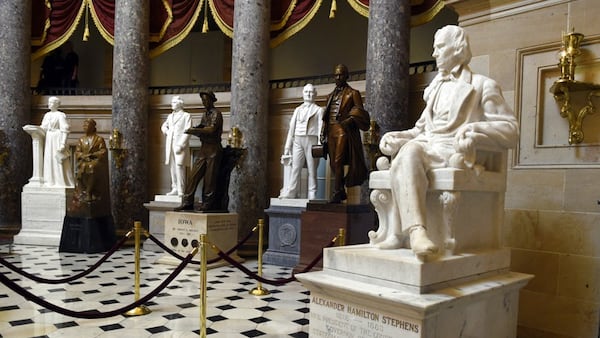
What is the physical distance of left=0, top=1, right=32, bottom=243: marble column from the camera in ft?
33.9

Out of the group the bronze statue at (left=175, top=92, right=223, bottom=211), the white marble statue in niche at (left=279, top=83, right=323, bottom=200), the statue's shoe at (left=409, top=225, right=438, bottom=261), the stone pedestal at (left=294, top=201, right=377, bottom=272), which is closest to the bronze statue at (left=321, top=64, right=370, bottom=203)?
the stone pedestal at (left=294, top=201, right=377, bottom=272)

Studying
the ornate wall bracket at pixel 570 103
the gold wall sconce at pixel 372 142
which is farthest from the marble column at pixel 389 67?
the ornate wall bracket at pixel 570 103

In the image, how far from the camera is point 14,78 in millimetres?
10578

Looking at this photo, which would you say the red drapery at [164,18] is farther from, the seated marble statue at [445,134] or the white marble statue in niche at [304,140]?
the seated marble statue at [445,134]

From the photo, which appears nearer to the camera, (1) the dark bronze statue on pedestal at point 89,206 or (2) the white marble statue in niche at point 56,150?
(1) the dark bronze statue on pedestal at point 89,206

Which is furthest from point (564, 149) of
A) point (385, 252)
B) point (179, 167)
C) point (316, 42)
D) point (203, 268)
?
point (316, 42)

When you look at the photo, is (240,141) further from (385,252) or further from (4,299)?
(385,252)

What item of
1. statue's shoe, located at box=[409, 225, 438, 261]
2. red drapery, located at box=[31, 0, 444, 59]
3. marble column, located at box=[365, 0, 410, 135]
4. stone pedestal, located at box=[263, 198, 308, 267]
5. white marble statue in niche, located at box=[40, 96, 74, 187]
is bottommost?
stone pedestal, located at box=[263, 198, 308, 267]

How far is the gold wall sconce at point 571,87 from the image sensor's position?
13.1ft

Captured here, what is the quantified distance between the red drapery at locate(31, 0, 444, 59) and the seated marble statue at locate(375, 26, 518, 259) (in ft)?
17.5

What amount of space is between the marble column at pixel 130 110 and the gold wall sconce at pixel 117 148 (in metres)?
0.11

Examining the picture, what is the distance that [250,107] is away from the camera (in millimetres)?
9102

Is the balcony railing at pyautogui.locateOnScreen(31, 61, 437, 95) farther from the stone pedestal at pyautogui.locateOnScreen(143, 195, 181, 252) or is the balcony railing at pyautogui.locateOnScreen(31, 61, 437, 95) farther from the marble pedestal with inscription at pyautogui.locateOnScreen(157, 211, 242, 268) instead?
the marble pedestal with inscription at pyautogui.locateOnScreen(157, 211, 242, 268)

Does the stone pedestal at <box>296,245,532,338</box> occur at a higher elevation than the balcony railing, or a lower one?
lower
